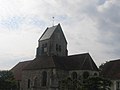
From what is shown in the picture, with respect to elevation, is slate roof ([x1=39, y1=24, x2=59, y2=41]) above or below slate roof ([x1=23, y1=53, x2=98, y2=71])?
above

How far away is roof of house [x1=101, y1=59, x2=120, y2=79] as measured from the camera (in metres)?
49.4

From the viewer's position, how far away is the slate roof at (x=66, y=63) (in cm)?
5217

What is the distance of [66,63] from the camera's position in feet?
182

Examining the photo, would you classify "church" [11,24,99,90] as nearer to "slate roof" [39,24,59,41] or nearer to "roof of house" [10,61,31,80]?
"slate roof" [39,24,59,41]

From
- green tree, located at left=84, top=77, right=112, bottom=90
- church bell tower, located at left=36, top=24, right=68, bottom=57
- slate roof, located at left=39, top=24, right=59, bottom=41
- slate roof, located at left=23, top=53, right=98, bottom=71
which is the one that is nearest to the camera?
green tree, located at left=84, top=77, right=112, bottom=90

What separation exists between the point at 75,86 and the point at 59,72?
25.1ft

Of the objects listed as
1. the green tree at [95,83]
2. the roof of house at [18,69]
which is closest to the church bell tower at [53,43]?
the roof of house at [18,69]

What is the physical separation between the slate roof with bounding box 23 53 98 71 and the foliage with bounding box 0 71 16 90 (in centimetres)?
435

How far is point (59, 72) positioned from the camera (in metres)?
52.6

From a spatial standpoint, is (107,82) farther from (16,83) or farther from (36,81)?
(16,83)

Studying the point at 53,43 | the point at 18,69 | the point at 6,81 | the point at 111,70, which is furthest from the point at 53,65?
the point at 18,69

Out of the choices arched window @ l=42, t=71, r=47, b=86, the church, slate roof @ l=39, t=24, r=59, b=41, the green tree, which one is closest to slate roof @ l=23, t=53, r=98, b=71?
the church

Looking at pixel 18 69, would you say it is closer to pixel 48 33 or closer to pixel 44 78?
pixel 48 33

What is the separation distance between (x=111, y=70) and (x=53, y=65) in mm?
10823
